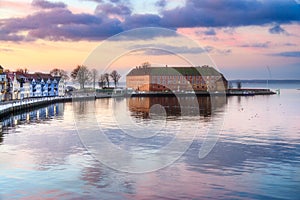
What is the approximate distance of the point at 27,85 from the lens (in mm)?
138000

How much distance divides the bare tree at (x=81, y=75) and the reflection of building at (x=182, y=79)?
22392 mm

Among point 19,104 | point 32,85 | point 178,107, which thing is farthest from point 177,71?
point 19,104

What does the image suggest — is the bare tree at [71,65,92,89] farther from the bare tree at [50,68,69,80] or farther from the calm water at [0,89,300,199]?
the calm water at [0,89,300,199]

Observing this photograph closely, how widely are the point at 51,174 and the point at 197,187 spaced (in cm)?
862

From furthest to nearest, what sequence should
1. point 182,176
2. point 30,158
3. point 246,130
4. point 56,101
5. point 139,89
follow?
point 139,89 → point 56,101 → point 246,130 → point 30,158 → point 182,176

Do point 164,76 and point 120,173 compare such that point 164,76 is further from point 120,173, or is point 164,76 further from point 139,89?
point 120,173

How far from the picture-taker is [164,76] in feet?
626

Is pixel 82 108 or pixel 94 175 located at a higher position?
pixel 82 108

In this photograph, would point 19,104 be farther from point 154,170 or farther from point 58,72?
point 58,72

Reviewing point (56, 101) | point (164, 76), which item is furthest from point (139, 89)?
point (56, 101)

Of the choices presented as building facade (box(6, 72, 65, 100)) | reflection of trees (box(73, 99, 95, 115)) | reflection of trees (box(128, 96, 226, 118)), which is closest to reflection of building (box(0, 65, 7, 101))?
building facade (box(6, 72, 65, 100))

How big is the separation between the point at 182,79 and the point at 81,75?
1797 inches

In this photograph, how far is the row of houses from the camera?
11138 centimetres

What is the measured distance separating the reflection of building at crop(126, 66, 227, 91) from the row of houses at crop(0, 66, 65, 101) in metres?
41.1
